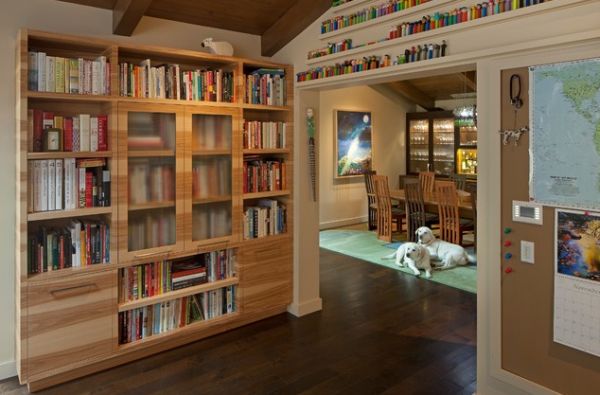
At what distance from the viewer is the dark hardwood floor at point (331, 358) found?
8.79 ft

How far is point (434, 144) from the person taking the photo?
8977 mm

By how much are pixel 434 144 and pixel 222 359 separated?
7.16 metres

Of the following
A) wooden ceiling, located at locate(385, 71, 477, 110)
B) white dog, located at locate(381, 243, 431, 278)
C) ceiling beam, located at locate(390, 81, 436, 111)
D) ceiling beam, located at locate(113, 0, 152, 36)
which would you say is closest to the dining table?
white dog, located at locate(381, 243, 431, 278)

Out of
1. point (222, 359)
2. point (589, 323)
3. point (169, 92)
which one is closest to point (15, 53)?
point (169, 92)

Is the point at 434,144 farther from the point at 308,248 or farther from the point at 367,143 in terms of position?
the point at 308,248

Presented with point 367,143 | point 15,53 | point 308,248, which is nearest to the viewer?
point 15,53

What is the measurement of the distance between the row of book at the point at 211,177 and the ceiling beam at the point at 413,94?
5.90 meters

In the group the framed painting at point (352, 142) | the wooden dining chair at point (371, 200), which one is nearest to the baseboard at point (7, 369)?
the wooden dining chair at point (371, 200)

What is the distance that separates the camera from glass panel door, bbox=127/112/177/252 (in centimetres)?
296

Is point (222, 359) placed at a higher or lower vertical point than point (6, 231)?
lower

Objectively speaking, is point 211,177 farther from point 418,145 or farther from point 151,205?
point 418,145

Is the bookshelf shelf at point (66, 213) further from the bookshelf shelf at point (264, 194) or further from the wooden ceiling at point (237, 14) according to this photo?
the wooden ceiling at point (237, 14)

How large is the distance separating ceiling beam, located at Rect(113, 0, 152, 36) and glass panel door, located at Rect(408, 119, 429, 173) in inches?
282

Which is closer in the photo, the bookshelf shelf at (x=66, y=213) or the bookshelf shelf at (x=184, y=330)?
the bookshelf shelf at (x=66, y=213)
